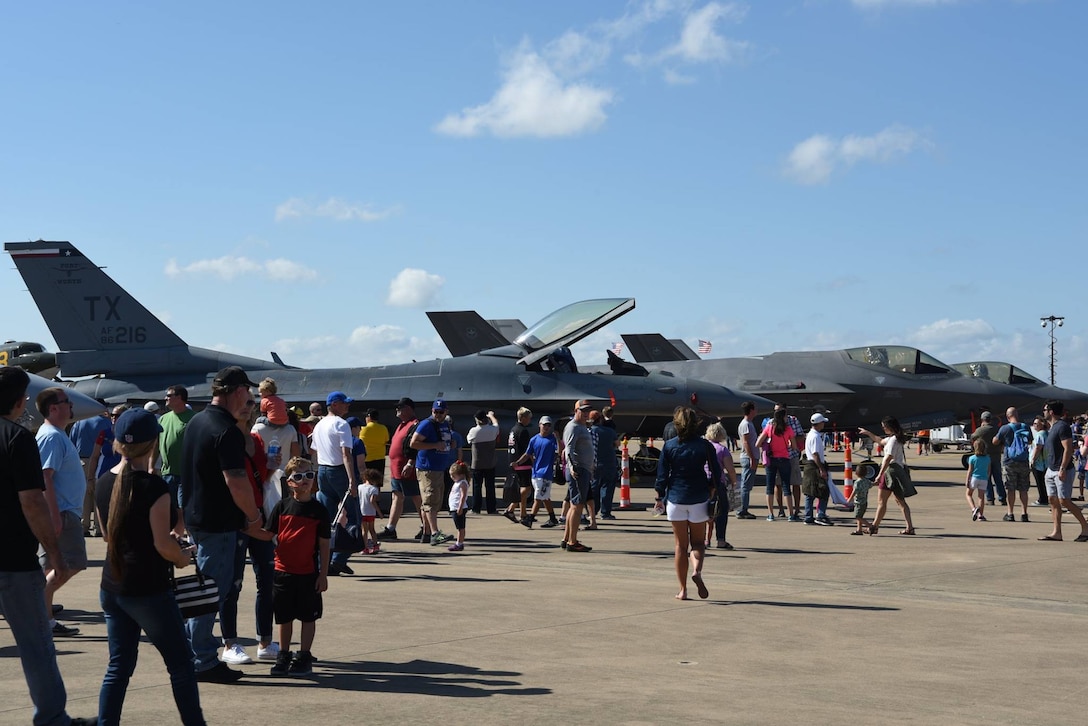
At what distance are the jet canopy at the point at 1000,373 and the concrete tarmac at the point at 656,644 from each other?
2037cm

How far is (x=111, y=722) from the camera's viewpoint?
15.9ft

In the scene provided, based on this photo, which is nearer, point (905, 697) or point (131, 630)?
point (131, 630)

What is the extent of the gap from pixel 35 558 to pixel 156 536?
50cm

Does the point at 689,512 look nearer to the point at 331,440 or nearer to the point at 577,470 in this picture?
the point at 331,440

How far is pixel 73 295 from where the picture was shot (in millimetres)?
26891

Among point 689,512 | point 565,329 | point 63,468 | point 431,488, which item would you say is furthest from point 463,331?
point 63,468

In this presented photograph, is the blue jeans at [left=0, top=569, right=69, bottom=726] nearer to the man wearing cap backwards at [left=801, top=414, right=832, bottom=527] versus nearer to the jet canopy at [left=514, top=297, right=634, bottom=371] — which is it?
the man wearing cap backwards at [left=801, top=414, right=832, bottom=527]

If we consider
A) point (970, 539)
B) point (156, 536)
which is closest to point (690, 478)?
point (156, 536)

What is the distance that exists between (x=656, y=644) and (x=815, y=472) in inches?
382

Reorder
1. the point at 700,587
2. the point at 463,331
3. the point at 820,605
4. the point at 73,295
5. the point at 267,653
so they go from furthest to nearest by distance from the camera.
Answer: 1. the point at 463,331
2. the point at 73,295
3. the point at 700,587
4. the point at 820,605
5. the point at 267,653

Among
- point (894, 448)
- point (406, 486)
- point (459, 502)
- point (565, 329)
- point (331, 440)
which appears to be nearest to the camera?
point (331, 440)

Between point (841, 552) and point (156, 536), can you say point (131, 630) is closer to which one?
point (156, 536)

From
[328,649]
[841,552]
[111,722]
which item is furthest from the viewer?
[841,552]

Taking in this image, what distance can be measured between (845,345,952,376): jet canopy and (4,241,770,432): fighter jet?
8132 mm
